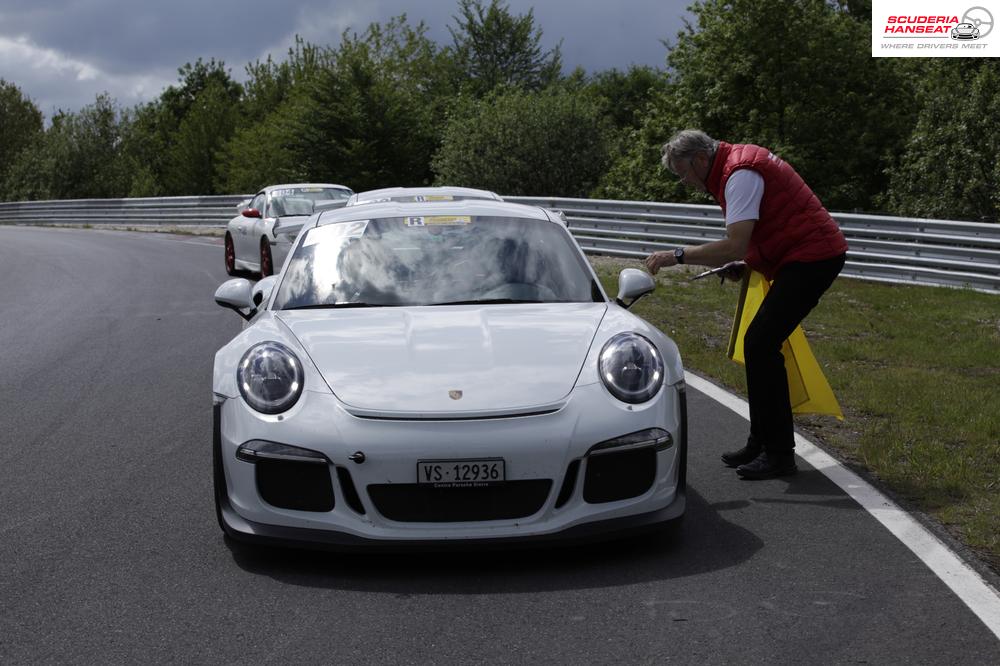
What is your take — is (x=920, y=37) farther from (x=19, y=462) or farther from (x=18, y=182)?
(x=18, y=182)

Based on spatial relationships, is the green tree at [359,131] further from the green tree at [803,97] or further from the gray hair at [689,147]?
the gray hair at [689,147]

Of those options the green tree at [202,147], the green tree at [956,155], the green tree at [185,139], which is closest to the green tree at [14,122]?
the green tree at [185,139]

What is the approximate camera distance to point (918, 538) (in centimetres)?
489

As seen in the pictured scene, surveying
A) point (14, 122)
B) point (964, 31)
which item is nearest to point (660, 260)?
point (964, 31)

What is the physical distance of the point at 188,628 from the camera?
12.9 feet

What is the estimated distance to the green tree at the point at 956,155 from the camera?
3528cm

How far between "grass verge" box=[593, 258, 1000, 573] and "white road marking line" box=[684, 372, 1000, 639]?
0.42 ft

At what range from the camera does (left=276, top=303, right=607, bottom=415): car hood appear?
14.9 feet

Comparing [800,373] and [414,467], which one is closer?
[414,467]

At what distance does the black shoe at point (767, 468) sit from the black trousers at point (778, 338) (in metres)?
0.03

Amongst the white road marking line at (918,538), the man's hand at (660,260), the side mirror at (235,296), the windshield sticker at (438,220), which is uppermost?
the windshield sticker at (438,220)

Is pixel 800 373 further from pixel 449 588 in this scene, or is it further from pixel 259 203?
pixel 259 203

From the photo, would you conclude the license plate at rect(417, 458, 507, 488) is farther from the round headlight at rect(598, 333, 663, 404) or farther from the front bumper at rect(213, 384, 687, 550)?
the round headlight at rect(598, 333, 663, 404)

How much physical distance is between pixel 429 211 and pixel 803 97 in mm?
41193
